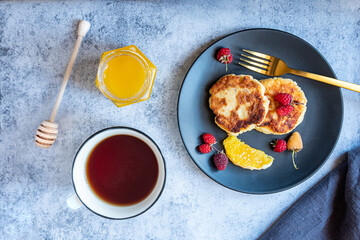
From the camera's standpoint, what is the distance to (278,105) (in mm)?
1280

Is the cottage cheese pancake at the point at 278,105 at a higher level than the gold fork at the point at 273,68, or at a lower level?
lower

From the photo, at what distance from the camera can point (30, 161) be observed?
1334 millimetres

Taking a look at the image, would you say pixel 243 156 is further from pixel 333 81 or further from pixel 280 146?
pixel 333 81

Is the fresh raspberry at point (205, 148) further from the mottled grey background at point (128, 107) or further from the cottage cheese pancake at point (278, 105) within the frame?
the cottage cheese pancake at point (278, 105)

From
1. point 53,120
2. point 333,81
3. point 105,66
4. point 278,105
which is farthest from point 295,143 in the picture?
point 53,120

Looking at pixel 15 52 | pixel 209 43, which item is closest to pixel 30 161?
pixel 15 52

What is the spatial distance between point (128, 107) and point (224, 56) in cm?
44

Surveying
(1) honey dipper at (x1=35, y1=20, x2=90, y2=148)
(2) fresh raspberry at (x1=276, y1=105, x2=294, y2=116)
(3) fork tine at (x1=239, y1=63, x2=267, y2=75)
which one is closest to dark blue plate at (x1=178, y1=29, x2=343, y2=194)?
(3) fork tine at (x1=239, y1=63, x2=267, y2=75)

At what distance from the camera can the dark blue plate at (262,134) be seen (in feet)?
4.15

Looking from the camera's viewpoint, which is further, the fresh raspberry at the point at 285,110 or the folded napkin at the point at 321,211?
the folded napkin at the point at 321,211

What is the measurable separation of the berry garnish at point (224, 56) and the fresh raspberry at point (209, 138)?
293mm

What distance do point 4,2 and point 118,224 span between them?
1.03 meters

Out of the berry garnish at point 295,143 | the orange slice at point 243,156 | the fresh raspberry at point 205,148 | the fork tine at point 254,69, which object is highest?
the fork tine at point 254,69

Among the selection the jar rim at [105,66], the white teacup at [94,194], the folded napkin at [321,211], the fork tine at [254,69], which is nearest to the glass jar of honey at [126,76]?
the jar rim at [105,66]
